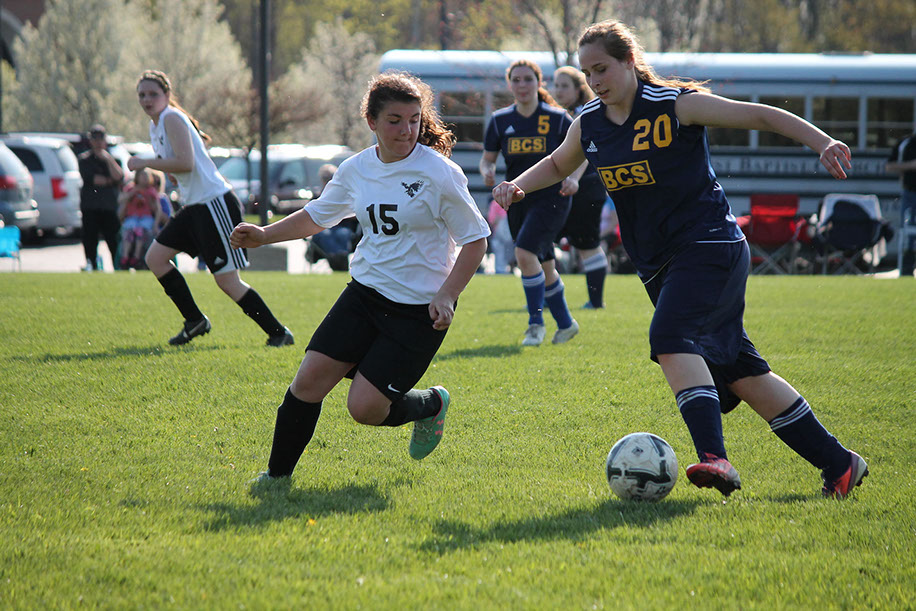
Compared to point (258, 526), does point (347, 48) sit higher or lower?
higher

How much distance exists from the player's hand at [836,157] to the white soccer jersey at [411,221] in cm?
143

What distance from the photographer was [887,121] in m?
18.6

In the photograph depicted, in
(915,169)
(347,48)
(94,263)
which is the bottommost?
(94,263)

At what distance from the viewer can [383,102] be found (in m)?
4.14

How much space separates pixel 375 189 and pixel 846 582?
245cm

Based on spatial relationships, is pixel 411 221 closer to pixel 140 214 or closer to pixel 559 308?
pixel 559 308

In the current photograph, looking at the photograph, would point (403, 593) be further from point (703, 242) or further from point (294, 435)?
point (703, 242)

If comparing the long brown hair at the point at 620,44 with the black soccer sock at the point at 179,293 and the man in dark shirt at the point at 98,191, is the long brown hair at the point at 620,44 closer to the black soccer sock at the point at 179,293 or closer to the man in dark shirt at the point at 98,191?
the black soccer sock at the point at 179,293

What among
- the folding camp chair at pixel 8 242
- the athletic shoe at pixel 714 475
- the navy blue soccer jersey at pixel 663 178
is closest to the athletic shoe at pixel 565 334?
the navy blue soccer jersey at pixel 663 178

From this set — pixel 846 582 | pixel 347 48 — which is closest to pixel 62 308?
pixel 846 582

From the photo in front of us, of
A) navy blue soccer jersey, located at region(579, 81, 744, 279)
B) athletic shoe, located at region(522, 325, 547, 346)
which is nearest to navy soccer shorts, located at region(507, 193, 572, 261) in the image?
athletic shoe, located at region(522, 325, 547, 346)

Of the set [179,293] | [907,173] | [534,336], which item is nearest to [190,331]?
[179,293]

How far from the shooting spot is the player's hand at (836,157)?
12.2 feet

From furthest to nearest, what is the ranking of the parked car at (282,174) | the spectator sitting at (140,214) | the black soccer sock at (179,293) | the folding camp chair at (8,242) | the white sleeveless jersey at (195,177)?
the parked car at (282,174) → the spectator sitting at (140,214) → the folding camp chair at (8,242) → the black soccer sock at (179,293) → the white sleeveless jersey at (195,177)
